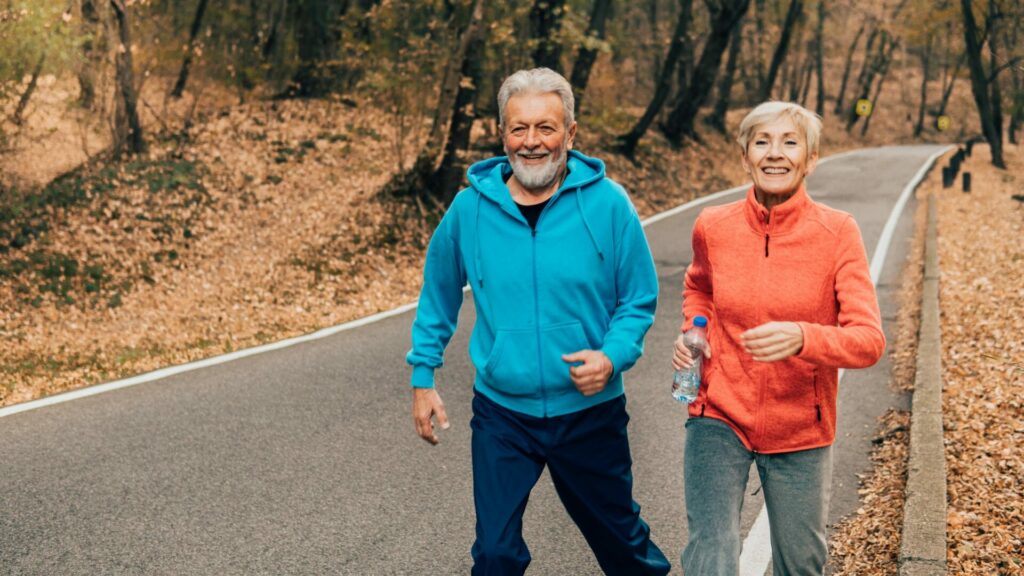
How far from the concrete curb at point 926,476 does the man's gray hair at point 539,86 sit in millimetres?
2767

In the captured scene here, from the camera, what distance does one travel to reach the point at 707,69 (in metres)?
28.7

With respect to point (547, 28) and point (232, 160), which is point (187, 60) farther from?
point (547, 28)

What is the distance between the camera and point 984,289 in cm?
1199

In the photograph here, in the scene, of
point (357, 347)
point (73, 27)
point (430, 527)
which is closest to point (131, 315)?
point (357, 347)

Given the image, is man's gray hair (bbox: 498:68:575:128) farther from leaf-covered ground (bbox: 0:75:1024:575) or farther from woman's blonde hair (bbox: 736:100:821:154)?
leaf-covered ground (bbox: 0:75:1024:575)

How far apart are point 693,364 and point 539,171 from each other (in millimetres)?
884

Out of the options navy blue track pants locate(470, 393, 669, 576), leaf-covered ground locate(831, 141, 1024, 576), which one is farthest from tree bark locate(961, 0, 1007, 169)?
navy blue track pants locate(470, 393, 669, 576)

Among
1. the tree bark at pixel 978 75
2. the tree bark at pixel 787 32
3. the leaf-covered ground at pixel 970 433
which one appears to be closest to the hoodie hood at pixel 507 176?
the leaf-covered ground at pixel 970 433

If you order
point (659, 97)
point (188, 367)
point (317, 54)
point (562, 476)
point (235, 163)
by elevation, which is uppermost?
point (317, 54)

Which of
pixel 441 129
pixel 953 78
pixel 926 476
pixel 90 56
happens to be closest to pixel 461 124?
pixel 441 129

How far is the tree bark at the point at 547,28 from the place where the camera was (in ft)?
67.4

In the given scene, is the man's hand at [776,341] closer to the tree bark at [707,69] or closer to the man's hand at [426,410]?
the man's hand at [426,410]

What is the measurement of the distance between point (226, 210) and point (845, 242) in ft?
45.8

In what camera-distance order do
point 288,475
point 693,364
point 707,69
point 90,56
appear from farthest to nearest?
point 707,69 → point 90,56 → point 288,475 → point 693,364
